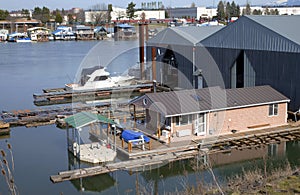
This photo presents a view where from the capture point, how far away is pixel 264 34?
56.3 ft

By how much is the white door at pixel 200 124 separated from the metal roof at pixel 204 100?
12.5 inches

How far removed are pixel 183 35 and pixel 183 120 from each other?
34.9ft

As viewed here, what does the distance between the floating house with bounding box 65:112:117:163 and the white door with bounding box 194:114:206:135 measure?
283 cm

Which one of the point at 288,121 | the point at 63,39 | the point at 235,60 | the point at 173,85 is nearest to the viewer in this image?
the point at 288,121

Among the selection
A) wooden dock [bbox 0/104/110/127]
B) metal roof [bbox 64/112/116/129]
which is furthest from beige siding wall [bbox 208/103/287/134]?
wooden dock [bbox 0/104/110/127]

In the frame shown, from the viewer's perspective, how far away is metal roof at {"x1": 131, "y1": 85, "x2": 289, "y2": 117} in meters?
13.7

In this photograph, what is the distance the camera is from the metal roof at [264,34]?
16312 mm

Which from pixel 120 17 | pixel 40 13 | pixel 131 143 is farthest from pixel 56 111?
pixel 40 13

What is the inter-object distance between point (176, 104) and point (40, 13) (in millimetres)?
100658

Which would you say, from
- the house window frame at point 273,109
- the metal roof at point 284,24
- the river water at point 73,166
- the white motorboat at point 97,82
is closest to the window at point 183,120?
the river water at point 73,166

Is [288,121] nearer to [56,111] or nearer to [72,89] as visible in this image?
[56,111]

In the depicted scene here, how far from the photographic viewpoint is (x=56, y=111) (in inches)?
771

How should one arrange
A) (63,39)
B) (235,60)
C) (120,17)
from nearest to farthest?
(235,60) → (63,39) → (120,17)

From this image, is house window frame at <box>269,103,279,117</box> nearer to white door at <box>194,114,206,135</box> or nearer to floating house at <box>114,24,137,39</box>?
white door at <box>194,114,206,135</box>
